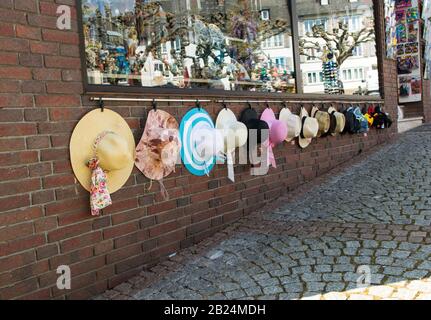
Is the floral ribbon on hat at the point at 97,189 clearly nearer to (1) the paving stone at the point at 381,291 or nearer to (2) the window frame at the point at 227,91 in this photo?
(2) the window frame at the point at 227,91

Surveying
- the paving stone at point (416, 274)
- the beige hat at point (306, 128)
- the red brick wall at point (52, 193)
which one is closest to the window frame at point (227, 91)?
the red brick wall at point (52, 193)

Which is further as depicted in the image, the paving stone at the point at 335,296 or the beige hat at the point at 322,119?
the beige hat at the point at 322,119

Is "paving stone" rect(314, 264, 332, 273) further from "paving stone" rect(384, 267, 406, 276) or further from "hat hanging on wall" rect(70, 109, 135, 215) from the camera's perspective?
"hat hanging on wall" rect(70, 109, 135, 215)

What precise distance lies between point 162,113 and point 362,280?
6.87 feet

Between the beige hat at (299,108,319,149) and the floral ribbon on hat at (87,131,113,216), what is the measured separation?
3.15 m

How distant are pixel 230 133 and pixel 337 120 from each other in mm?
2658

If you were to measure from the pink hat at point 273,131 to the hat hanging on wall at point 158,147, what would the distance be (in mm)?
1492

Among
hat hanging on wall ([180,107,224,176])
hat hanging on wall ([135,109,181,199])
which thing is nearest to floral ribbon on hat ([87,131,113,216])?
hat hanging on wall ([135,109,181,199])

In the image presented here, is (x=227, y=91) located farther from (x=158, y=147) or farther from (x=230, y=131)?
(x=158, y=147)

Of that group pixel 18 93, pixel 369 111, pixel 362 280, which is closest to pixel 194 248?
pixel 362 280

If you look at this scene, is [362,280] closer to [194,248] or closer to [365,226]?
[365,226]

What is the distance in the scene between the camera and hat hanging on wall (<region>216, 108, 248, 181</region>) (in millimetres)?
4297

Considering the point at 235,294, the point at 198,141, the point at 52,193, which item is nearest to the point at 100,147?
the point at 52,193

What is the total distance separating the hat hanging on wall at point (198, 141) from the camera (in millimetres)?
4020
